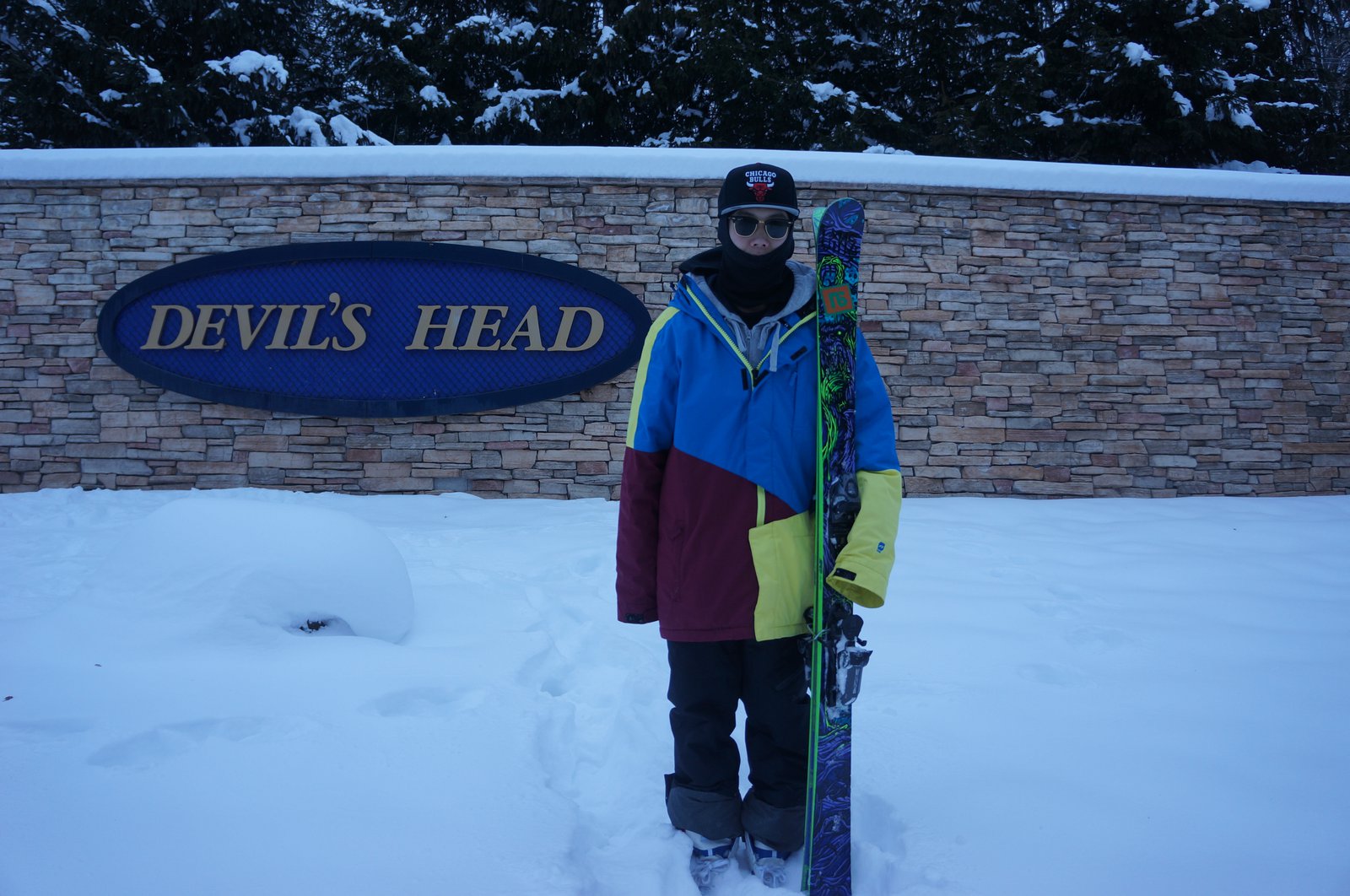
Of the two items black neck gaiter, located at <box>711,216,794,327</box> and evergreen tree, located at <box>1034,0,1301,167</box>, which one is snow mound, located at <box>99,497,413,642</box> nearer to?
black neck gaiter, located at <box>711,216,794,327</box>

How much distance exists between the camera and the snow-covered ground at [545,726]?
186 centimetres

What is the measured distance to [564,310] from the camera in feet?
18.4

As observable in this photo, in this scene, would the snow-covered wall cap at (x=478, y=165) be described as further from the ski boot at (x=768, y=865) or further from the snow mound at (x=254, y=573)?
the ski boot at (x=768, y=865)

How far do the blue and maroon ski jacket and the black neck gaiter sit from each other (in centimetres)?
5

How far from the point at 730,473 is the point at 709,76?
32.2ft

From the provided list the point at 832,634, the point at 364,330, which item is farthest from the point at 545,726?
the point at 364,330

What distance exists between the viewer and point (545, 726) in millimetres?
2537

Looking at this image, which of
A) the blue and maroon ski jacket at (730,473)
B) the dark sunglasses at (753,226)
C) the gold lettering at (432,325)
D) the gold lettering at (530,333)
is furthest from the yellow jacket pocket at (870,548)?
the gold lettering at (432,325)

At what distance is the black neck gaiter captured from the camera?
1.89m

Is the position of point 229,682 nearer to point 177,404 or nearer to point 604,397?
point 604,397

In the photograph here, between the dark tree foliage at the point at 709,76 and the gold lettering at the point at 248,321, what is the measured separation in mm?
4823

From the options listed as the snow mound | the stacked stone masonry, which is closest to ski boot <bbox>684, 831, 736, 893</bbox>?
the snow mound

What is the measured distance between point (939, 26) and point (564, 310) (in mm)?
8378

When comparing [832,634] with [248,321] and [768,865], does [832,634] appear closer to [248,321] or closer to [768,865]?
[768,865]
